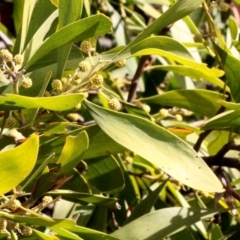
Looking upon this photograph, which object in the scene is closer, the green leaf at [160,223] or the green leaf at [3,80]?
the green leaf at [3,80]

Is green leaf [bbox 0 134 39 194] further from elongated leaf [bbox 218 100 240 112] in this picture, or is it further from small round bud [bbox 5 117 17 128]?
elongated leaf [bbox 218 100 240 112]

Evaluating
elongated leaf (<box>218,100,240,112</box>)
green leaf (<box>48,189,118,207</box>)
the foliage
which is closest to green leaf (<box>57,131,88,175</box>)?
the foliage

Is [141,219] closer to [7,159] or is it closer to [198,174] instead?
[198,174]

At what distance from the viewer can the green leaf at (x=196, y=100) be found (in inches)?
39.9

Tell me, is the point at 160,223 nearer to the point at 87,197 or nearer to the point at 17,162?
the point at 87,197

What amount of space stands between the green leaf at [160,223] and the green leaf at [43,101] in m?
0.31

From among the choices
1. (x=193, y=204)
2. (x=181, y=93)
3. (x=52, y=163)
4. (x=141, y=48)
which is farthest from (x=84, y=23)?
(x=193, y=204)

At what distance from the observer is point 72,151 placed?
75cm

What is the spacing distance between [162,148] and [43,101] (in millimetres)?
174

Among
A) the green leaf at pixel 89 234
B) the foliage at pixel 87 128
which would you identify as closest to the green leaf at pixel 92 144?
the foliage at pixel 87 128

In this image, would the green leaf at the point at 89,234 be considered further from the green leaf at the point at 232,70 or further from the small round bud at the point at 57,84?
the green leaf at the point at 232,70

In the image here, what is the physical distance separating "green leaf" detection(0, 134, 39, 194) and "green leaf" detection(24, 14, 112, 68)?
0.66 ft

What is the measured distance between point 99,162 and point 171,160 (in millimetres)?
200

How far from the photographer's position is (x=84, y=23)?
30.5 inches
